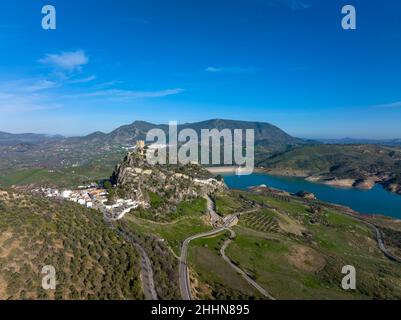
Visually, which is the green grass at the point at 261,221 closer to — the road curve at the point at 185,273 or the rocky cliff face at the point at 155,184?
the rocky cliff face at the point at 155,184

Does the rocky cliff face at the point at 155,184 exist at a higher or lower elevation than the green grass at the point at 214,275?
higher

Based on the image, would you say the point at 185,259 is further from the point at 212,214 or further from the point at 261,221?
the point at 261,221

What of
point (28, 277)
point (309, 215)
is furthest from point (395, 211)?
point (28, 277)

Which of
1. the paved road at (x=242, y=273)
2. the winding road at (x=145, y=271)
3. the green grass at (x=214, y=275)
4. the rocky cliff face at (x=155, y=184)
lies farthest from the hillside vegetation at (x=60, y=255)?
the rocky cliff face at (x=155, y=184)

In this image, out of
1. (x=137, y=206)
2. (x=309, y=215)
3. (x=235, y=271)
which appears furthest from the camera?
(x=309, y=215)

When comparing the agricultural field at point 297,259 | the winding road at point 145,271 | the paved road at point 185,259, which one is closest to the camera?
the winding road at point 145,271

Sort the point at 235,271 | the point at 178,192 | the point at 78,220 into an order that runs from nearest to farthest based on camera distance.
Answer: the point at 78,220
the point at 235,271
the point at 178,192

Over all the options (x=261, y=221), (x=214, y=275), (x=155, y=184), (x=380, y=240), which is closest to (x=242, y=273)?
(x=214, y=275)
